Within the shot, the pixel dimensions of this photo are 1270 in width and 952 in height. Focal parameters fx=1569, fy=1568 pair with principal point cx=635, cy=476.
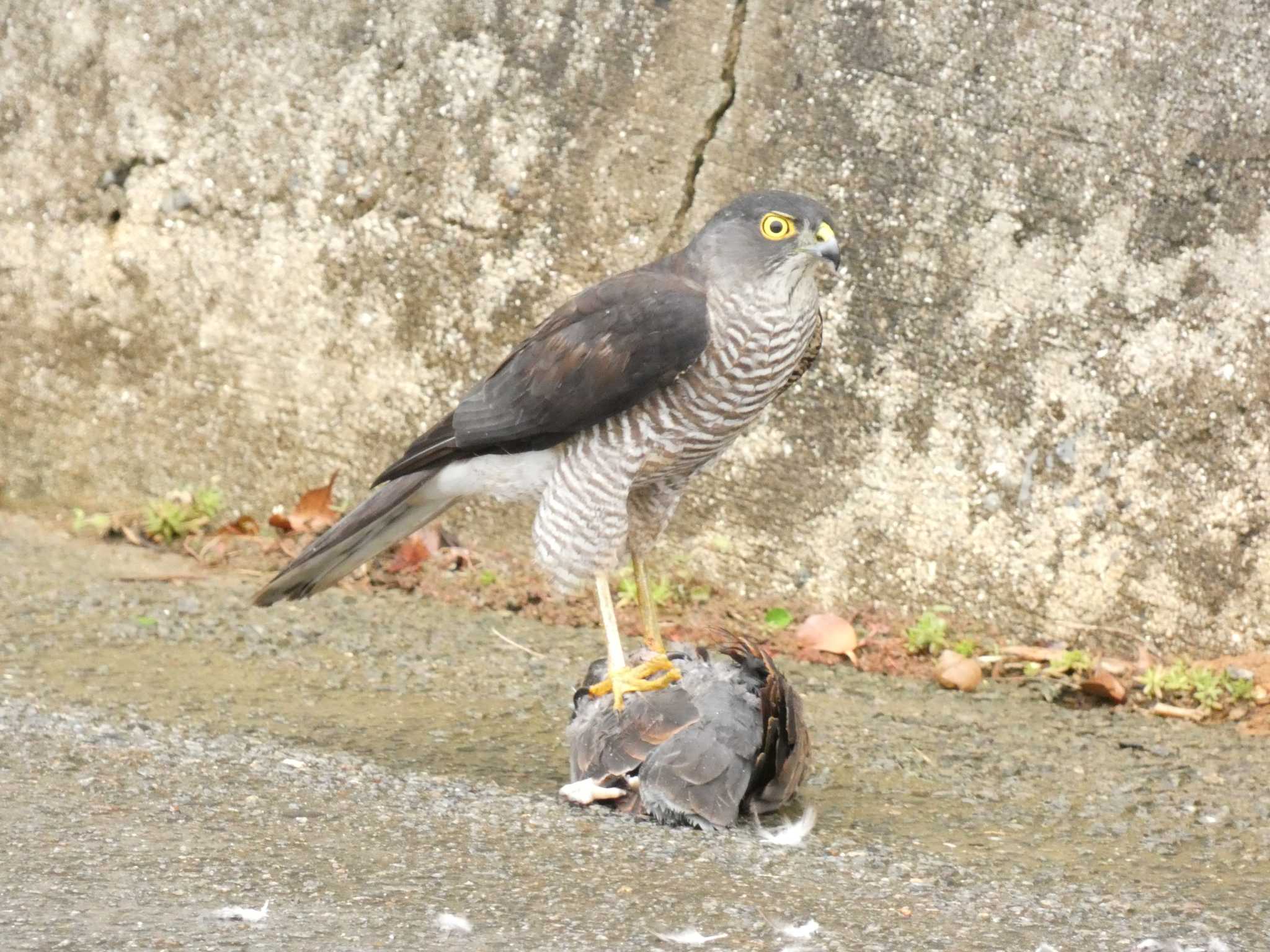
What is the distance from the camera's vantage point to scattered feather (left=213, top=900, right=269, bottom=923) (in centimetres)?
257

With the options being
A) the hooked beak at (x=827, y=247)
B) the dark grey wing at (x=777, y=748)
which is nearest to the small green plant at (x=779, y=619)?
the dark grey wing at (x=777, y=748)

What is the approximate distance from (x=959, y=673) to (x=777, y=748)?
4.27 feet

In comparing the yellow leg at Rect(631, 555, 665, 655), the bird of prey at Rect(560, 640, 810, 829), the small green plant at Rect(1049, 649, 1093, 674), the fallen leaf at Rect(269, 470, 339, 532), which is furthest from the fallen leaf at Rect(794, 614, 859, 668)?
the fallen leaf at Rect(269, 470, 339, 532)

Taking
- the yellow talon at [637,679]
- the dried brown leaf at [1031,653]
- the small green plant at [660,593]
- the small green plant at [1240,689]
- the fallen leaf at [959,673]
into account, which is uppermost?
the small green plant at [1240,689]

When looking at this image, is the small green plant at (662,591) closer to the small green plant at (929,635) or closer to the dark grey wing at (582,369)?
the small green plant at (929,635)

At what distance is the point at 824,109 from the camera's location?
14.9 feet

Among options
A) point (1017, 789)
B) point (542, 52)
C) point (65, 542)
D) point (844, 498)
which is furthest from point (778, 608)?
point (65, 542)

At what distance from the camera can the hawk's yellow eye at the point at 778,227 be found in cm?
351

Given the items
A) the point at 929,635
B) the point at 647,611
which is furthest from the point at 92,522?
the point at 929,635

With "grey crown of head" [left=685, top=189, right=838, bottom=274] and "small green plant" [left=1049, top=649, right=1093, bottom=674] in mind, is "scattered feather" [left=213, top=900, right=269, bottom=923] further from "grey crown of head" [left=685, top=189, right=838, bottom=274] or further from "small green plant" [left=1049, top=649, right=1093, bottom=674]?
"small green plant" [left=1049, top=649, right=1093, bottom=674]

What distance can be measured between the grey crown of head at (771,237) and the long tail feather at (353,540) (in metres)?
0.94

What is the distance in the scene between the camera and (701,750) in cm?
328

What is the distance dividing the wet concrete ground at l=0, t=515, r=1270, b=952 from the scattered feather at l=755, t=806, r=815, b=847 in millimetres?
30

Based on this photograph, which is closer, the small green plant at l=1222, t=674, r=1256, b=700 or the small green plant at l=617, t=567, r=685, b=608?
the small green plant at l=1222, t=674, r=1256, b=700
